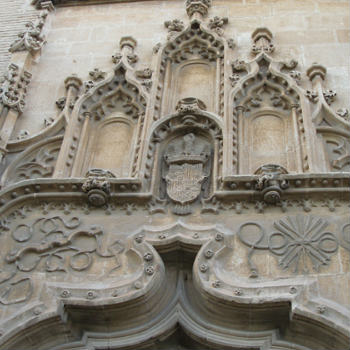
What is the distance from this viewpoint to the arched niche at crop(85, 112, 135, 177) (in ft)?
27.1

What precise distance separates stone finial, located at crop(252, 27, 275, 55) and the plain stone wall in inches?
4.8

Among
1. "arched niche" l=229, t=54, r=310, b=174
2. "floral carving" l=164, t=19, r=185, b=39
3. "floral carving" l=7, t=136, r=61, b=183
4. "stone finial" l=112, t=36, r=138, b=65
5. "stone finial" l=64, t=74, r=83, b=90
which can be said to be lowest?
"floral carving" l=7, t=136, r=61, b=183

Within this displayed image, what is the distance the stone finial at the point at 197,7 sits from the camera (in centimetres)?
1023

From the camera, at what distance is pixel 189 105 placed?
27.5ft

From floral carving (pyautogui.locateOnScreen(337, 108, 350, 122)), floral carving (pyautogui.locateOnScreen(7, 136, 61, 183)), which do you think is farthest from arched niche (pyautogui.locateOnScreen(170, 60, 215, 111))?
floral carving (pyautogui.locateOnScreen(7, 136, 61, 183))

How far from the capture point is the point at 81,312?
6602mm

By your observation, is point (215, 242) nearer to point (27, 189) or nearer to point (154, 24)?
point (27, 189)

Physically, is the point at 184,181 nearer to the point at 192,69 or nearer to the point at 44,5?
the point at 192,69

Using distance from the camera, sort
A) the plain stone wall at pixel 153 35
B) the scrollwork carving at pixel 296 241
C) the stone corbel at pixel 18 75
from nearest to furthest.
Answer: the scrollwork carving at pixel 296 241 → the stone corbel at pixel 18 75 → the plain stone wall at pixel 153 35

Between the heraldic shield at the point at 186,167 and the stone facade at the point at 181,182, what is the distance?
2 centimetres

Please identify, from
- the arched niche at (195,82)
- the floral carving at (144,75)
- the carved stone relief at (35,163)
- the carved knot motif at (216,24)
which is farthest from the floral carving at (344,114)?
the carved stone relief at (35,163)

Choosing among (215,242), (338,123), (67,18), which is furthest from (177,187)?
(67,18)

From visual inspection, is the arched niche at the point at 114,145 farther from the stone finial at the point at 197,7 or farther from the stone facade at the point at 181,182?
the stone finial at the point at 197,7

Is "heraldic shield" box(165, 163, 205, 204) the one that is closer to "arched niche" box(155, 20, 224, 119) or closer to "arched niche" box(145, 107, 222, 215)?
"arched niche" box(145, 107, 222, 215)
